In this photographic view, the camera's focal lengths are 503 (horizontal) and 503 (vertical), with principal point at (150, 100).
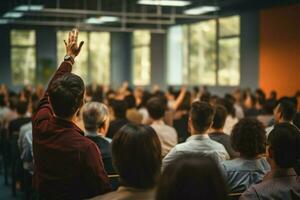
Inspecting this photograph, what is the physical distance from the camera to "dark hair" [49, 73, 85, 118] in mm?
2447

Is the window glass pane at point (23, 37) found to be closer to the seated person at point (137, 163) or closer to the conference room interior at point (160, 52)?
the conference room interior at point (160, 52)

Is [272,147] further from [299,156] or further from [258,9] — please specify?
[258,9]

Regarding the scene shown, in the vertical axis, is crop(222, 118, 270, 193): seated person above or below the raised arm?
below

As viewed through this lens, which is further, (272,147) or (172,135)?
(172,135)

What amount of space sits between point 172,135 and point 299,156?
277 cm

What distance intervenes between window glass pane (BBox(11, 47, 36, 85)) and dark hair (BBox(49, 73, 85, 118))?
18154mm

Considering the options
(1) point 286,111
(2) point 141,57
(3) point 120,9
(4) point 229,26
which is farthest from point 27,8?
(2) point 141,57

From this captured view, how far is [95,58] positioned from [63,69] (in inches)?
760

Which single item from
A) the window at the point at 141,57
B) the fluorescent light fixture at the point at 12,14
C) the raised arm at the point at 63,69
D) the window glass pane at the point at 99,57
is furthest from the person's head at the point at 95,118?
the window glass pane at the point at 99,57

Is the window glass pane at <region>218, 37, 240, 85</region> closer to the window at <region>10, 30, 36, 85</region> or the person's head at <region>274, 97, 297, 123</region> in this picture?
the window at <region>10, 30, 36, 85</region>

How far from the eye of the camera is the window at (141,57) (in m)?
20.4

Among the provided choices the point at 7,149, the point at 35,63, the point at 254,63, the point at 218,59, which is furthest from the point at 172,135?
the point at 35,63

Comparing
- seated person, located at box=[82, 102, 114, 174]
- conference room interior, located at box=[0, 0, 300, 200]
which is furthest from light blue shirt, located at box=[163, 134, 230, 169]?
conference room interior, located at box=[0, 0, 300, 200]

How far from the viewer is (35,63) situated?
20.3 m
